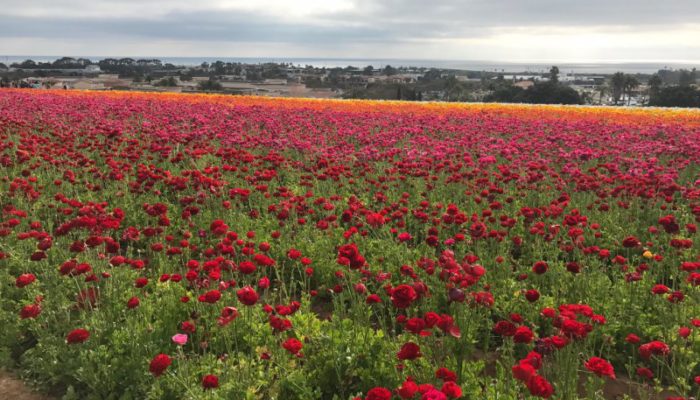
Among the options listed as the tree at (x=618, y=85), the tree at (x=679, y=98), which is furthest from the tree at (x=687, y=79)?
the tree at (x=679, y=98)

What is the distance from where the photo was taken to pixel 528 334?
2832mm

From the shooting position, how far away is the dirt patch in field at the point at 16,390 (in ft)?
13.0

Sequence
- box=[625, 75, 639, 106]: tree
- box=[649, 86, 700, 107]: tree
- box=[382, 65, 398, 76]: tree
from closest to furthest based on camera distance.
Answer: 1. box=[649, 86, 700, 107]: tree
2. box=[625, 75, 639, 106]: tree
3. box=[382, 65, 398, 76]: tree

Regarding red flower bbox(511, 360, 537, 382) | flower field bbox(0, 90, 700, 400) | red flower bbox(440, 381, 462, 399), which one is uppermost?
red flower bbox(511, 360, 537, 382)

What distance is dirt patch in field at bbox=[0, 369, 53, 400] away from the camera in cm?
396

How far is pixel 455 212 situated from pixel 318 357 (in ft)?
6.35

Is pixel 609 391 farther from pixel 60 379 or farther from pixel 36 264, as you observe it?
pixel 36 264

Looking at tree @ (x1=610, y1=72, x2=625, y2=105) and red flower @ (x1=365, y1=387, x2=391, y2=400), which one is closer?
red flower @ (x1=365, y1=387, x2=391, y2=400)

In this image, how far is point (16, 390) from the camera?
4.04 metres

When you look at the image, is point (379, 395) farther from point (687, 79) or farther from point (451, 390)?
point (687, 79)

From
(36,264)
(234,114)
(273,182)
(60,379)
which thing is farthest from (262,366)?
(234,114)

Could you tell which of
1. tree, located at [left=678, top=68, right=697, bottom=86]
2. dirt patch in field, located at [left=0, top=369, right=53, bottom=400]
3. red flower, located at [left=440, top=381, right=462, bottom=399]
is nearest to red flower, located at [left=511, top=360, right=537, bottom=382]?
red flower, located at [left=440, top=381, right=462, bottom=399]

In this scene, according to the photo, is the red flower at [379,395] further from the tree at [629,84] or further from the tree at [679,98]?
the tree at [629,84]

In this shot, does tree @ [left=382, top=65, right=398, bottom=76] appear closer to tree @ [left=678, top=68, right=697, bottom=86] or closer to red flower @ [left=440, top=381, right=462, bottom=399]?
tree @ [left=678, top=68, right=697, bottom=86]
